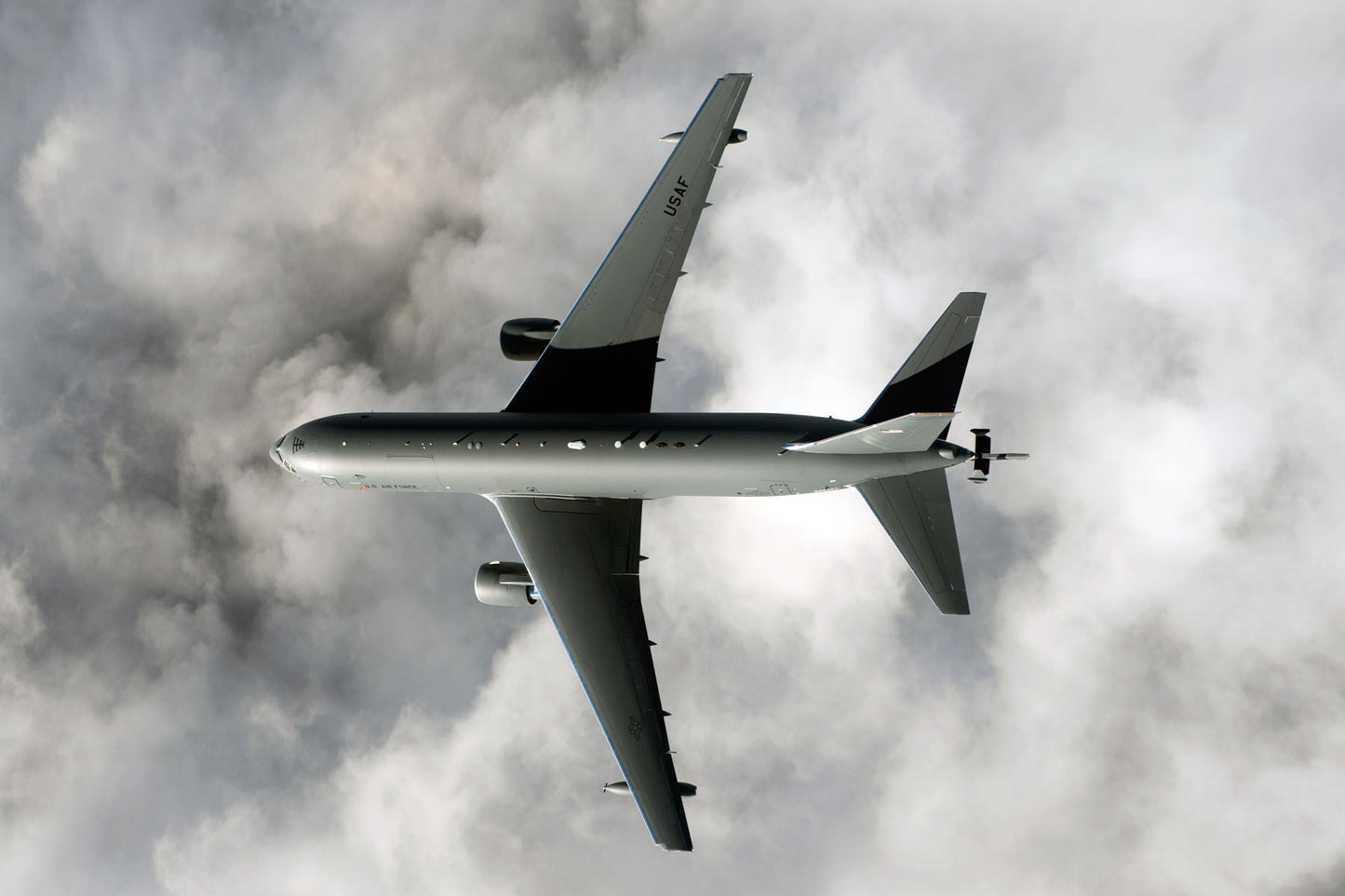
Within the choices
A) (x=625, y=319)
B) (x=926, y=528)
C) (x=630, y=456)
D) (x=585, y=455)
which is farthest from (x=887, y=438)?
(x=625, y=319)

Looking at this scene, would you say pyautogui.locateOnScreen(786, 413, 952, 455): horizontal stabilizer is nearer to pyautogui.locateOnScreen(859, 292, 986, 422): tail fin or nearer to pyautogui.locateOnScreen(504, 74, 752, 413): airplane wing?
pyautogui.locateOnScreen(859, 292, 986, 422): tail fin

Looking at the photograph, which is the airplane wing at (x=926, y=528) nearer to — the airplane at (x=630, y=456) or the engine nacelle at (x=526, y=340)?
the airplane at (x=630, y=456)

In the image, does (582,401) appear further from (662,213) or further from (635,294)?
(662,213)

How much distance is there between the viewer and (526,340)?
84.2ft

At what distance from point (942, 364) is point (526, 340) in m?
13.7

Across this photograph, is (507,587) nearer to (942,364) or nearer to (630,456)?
(630,456)

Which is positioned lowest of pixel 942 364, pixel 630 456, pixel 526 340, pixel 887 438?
pixel 887 438

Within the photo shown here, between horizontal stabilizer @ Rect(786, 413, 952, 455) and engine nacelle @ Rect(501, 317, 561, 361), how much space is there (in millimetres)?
9706

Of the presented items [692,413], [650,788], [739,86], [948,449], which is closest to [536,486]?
[692,413]

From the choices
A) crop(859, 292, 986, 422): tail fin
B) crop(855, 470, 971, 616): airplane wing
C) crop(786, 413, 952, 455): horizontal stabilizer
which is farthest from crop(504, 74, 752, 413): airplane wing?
crop(855, 470, 971, 616): airplane wing

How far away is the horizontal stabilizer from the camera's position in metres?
18.9

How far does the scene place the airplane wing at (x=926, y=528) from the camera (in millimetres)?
20625

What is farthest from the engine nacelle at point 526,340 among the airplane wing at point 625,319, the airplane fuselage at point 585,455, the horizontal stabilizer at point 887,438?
the horizontal stabilizer at point 887,438

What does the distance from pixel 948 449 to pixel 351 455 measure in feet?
58.9
